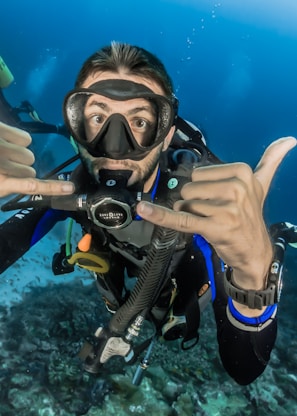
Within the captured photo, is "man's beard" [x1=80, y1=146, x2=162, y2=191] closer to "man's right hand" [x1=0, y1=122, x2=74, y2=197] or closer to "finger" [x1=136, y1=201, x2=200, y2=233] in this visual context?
"man's right hand" [x1=0, y1=122, x2=74, y2=197]

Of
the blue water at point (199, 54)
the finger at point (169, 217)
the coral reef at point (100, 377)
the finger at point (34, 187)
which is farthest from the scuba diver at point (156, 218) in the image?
the blue water at point (199, 54)

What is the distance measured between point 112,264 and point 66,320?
3757mm

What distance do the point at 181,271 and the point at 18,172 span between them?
2002 mm

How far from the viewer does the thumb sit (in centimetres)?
163

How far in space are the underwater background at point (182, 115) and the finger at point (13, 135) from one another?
1.41 m

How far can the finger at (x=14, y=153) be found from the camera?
1.60 m

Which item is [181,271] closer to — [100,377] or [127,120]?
[127,120]

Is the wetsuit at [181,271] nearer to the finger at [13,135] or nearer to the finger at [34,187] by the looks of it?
the finger at [13,135]

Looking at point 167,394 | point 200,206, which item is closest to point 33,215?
point 200,206

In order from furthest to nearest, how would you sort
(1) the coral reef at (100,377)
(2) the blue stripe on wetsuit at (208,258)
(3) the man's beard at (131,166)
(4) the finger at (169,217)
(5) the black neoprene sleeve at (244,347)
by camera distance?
(1) the coral reef at (100,377)
(2) the blue stripe on wetsuit at (208,258)
(3) the man's beard at (131,166)
(5) the black neoprene sleeve at (244,347)
(4) the finger at (169,217)

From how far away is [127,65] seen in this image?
2.69 meters

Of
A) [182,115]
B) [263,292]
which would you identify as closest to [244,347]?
[263,292]

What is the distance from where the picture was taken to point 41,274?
8.73 m

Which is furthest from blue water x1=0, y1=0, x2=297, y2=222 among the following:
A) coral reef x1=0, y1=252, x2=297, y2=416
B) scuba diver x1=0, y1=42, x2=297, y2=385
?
scuba diver x1=0, y1=42, x2=297, y2=385
